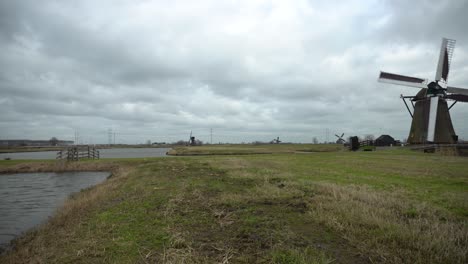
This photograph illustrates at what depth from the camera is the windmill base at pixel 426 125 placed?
152ft

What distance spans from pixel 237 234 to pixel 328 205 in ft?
13.9

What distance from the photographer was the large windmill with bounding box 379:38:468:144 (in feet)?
153

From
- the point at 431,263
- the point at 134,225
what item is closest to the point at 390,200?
the point at 431,263

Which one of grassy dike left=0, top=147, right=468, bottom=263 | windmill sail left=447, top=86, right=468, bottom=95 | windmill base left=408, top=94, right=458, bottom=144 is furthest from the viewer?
windmill sail left=447, top=86, right=468, bottom=95

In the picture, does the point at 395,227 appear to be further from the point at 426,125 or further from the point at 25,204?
the point at 426,125

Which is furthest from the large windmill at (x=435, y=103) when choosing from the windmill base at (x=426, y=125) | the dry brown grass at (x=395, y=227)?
the dry brown grass at (x=395, y=227)

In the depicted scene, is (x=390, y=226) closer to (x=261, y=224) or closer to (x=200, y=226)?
(x=261, y=224)

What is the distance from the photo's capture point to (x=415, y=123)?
51.0 metres

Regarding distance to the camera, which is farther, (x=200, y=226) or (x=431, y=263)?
(x=200, y=226)

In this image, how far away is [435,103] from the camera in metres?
47.4

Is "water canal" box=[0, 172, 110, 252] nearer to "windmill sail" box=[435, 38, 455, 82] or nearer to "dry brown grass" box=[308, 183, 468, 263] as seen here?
"dry brown grass" box=[308, 183, 468, 263]

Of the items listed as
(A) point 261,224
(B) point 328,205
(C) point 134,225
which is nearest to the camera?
(A) point 261,224

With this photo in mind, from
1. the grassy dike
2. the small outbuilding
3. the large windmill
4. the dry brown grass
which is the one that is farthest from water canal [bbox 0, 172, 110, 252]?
the small outbuilding

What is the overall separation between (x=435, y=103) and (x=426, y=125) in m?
4.36
